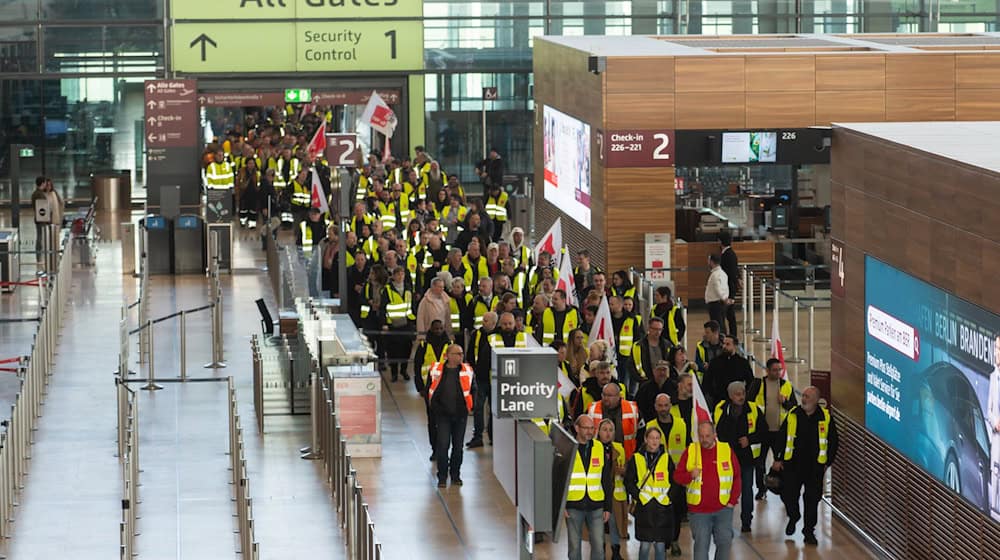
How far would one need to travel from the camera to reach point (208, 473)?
20750 millimetres

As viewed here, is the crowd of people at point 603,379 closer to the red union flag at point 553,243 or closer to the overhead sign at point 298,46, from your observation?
the red union flag at point 553,243

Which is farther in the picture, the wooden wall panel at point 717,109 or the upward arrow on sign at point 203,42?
the upward arrow on sign at point 203,42

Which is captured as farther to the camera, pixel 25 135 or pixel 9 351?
pixel 25 135

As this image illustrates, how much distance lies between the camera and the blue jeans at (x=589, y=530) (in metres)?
16.2

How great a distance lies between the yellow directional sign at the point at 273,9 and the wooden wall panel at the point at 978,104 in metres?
17.9

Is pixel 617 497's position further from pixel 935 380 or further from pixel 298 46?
pixel 298 46

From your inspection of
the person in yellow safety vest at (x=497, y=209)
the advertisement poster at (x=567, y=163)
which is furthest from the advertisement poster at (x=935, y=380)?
the person in yellow safety vest at (x=497, y=209)

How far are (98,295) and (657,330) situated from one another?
15.2m

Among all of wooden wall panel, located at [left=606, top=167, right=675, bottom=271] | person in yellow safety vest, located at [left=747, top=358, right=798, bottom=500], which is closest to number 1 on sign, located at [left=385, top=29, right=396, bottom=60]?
wooden wall panel, located at [left=606, top=167, right=675, bottom=271]

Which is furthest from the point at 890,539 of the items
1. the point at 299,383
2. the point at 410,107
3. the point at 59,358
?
the point at 410,107

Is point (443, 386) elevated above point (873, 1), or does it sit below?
below

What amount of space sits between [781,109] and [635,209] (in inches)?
110

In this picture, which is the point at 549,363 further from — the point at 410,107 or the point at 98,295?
the point at 410,107

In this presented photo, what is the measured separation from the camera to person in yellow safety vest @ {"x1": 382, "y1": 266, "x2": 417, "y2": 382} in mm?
25516
